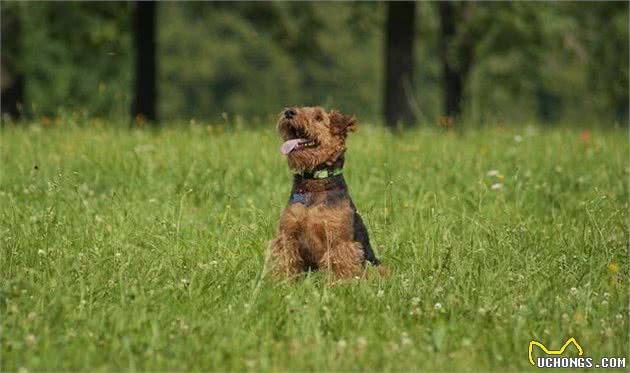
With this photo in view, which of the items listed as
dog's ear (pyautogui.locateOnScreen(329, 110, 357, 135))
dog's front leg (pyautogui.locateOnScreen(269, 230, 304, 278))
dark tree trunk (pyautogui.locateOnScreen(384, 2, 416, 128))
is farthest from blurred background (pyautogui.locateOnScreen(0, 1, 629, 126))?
dog's front leg (pyautogui.locateOnScreen(269, 230, 304, 278))

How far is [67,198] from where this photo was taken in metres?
9.10

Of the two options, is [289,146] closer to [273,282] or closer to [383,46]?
[273,282]

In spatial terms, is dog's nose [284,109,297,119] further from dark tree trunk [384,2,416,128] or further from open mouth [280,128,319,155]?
dark tree trunk [384,2,416,128]

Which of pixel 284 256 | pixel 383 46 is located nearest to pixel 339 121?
pixel 284 256

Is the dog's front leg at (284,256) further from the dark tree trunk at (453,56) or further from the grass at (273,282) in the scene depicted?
the dark tree trunk at (453,56)

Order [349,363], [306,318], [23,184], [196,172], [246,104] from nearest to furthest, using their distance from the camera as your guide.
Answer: [349,363]
[306,318]
[23,184]
[196,172]
[246,104]

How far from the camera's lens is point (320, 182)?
23.5 feet

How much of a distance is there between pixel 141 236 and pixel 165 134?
5.12 m

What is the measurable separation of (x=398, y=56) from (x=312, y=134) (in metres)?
11.3

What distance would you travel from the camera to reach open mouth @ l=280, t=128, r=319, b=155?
23.6 feet

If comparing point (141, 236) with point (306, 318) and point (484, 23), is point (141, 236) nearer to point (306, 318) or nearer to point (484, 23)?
point (306, 318)

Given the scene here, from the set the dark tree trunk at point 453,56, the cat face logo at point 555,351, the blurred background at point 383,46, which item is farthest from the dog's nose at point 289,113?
the dark tree trunk at point 453,56

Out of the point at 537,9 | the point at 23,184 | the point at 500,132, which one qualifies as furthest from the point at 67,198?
the point at 537,9

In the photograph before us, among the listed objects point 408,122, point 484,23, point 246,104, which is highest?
point 484,23
